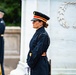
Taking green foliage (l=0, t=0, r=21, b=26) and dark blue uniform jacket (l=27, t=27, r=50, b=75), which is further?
green foliage (l=0, t=0, r=21, b=26)

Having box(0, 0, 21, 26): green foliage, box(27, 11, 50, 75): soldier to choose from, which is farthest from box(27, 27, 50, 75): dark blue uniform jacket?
box(0, 0, 21, 26): green foliage

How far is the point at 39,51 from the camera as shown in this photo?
270 inches

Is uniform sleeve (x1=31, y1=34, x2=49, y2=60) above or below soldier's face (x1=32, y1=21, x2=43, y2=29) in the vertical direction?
below

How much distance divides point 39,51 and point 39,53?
0.03 m

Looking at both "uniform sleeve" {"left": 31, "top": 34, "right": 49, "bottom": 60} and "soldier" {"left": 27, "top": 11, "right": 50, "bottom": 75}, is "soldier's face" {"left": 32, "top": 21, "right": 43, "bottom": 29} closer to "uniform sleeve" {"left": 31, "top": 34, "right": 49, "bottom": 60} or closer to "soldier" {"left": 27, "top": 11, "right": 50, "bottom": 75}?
"soldier" {"left": 27, "top": 11, "right": 50, "bottom": 75}

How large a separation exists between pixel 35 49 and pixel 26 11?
3373mm

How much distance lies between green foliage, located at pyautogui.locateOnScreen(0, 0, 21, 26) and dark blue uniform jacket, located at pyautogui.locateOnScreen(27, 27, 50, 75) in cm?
1425

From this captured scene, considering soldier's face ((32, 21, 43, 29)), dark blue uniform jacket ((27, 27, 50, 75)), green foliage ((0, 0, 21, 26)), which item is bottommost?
dark blue uniform jacket ((27, 27, 50, 75))

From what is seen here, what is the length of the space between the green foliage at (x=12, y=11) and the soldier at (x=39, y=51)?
46.5 ft

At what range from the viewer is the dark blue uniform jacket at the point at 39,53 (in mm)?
6871

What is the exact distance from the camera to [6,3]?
21.6m

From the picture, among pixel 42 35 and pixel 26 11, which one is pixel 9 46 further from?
pixel 42 35

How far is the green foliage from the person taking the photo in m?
21.3

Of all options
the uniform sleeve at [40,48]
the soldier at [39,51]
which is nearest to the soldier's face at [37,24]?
the soldier at [39,51]
